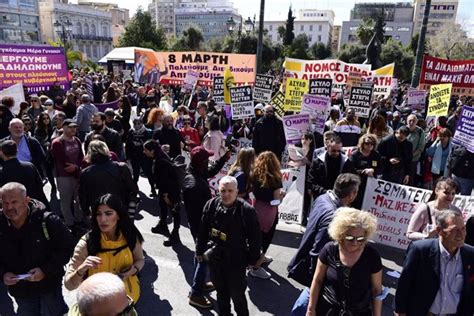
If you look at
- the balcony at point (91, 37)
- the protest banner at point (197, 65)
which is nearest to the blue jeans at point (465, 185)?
the protest banner at point (197, 65)

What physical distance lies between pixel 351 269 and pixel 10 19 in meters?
71.3

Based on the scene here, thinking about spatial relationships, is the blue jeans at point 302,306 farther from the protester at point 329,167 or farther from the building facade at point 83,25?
A: the building facade at point 83,25

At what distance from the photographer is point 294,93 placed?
9688mm

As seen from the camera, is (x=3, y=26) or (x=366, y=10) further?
(x=366, y=10)

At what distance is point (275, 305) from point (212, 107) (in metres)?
6.95

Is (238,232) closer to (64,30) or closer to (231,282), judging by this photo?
(231,282)

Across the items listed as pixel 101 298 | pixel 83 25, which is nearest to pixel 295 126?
pixel 101 298

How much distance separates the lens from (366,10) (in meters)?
121

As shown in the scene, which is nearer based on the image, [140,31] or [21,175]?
[21,175]

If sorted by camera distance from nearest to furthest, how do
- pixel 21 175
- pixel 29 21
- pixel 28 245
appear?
pixel 28 245, pixel 21 175, pixel 29 21

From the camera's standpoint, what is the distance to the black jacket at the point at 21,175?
4.23 meters

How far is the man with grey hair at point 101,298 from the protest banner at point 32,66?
8.73 metres

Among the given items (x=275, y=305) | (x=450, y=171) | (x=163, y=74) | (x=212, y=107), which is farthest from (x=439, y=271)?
(x=163, y=74)

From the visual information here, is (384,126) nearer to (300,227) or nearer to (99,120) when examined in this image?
(300,227)
